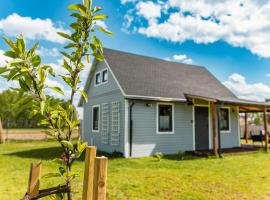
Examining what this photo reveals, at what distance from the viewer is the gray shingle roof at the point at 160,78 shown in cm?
1162

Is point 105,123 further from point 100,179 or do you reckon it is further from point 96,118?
point 100,179

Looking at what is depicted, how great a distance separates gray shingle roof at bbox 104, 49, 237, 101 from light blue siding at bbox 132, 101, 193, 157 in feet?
2.35

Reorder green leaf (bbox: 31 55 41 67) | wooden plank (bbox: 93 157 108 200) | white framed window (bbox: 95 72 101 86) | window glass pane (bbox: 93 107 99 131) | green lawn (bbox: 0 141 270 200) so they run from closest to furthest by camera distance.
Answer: green leaf (bbox: 31 55 41 67) < wooden plank (bbox: 93 157 108 200) < green lawn (bbox: 0 141 270 200) < window glass pane (bbox: 93 107 99 131) < white framed window (bbox: 95 72 101 86)

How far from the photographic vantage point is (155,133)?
11.2 meters

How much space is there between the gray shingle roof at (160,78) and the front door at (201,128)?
0.97 m

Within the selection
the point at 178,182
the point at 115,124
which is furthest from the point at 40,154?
the point at 178,182

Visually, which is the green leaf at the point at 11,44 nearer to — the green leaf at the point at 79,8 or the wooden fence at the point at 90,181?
the green leaf at the point at 79,8

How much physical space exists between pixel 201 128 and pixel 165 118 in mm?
2486

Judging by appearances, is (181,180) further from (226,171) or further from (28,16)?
(28,16)

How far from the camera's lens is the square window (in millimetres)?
11420

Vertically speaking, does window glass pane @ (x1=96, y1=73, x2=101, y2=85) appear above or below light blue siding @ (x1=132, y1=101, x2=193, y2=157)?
above

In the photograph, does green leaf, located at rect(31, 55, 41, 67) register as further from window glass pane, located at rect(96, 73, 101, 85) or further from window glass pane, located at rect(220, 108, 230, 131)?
window glass pane, located at rect(220, 108, 230, 131)

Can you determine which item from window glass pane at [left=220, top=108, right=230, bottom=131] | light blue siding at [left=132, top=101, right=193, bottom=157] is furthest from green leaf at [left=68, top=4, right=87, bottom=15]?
window glass pane at [left=220, top=108, right=230, bottom=131]

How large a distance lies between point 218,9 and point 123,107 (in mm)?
7324
